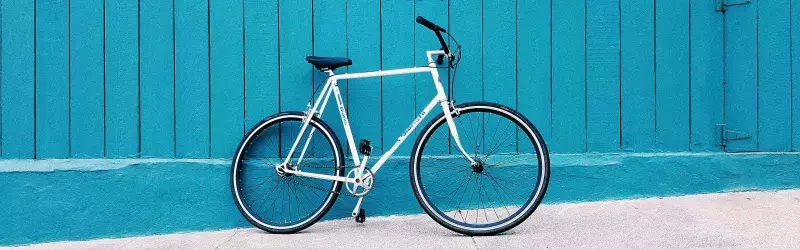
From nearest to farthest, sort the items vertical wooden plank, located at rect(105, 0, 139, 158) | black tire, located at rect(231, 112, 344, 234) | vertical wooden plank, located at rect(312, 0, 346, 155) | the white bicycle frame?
the white bicycle frame → black tire, located at rect(231, 112, 344, 234) → vertical wooden plank, located at rect(105, 0, 139, 158) → vertical wooden plank, located at rect(312, 0, 346, 155)

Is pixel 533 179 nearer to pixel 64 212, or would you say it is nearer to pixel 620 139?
pixel 620 139

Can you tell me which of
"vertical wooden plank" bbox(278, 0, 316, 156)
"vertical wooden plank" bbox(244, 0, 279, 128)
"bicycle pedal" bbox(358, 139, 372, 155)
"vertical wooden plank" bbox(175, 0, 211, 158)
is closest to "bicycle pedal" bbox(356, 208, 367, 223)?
"bicycle pedal" bbox(358, 139, 372, 155)

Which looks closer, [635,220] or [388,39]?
[635,220]

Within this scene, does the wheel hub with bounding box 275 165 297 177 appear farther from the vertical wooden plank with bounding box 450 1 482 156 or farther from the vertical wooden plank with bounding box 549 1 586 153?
the vertical wooden plank with bounding box 549 1 586 153

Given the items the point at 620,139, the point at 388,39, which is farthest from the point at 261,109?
the point at 620,139

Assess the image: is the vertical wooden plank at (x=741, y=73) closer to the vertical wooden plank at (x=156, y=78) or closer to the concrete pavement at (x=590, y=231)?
the concrete pavement at (x=590, y=231)

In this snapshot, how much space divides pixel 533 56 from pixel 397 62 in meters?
0.82

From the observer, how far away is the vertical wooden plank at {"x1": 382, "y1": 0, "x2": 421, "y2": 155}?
444 centimetres

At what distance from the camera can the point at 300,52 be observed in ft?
14.5

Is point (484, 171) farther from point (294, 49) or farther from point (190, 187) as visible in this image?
point (190, 187)

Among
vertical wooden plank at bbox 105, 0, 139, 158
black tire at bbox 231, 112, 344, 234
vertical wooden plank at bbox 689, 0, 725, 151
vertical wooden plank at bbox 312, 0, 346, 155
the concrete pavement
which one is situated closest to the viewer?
the concrete pavement

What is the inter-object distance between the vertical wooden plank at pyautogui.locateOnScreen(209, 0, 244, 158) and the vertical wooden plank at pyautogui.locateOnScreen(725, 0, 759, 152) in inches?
116

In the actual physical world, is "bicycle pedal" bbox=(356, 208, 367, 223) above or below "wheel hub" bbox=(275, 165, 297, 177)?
below

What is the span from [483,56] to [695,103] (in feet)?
4.45
